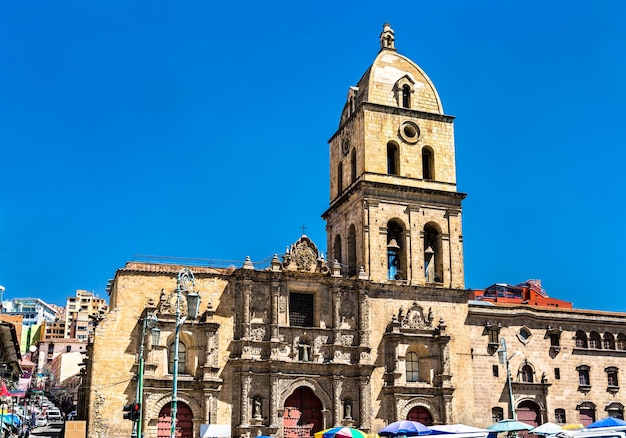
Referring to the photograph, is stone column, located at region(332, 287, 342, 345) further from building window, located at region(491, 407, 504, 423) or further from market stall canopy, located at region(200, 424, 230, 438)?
building window, located at region(491, 407, 504, 423)

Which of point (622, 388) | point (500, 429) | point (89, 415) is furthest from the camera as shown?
point (622, 388)

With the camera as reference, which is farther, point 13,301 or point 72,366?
point 13,301

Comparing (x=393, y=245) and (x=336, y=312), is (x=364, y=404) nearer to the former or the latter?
(x=336, y=312)

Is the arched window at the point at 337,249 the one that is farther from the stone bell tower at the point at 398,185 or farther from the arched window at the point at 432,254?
the arched window at the point at 432,254

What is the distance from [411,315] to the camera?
48.4 meters

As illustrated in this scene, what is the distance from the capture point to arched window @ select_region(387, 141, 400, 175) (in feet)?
168

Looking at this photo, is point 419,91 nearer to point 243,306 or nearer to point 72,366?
point 243,306

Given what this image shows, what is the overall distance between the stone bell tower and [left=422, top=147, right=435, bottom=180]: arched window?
0.21ft

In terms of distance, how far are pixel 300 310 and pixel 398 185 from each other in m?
10.1

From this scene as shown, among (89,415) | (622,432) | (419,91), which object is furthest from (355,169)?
(622,432)

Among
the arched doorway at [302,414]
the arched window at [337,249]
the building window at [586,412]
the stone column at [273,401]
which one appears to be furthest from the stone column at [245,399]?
the building window at [586,412]

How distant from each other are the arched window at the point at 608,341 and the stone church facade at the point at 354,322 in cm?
105

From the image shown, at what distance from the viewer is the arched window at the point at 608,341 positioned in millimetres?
52625

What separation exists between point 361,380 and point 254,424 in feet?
22.2
